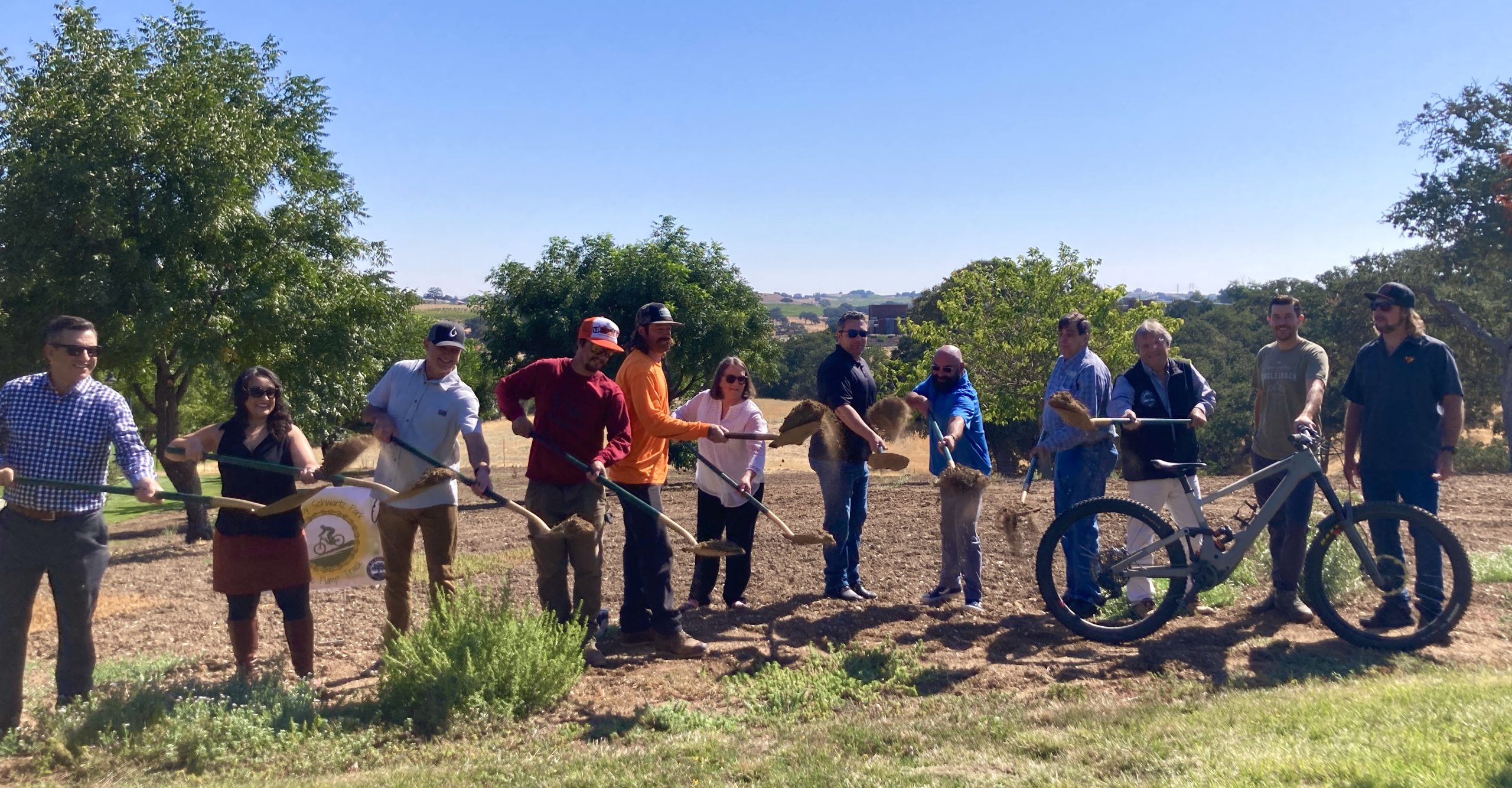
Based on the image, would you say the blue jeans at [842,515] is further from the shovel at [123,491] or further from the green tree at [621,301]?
the green tree at [621,301]

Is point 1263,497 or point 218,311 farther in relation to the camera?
point 218,311

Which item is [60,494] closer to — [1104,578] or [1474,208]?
[1104,578]

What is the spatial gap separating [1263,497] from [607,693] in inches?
167

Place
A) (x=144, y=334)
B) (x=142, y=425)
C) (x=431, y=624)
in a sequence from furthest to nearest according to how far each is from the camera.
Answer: (x=142, y=425) → (x=144, y=334) → (x=431, y=624)

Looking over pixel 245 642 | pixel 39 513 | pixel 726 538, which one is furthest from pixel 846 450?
pixel 39 513

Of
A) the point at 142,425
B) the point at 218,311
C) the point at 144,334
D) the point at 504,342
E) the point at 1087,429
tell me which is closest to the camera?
the point at 1087,429

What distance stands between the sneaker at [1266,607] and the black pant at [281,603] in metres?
5.73

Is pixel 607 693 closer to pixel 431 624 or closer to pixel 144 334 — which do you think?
pixel 431 624

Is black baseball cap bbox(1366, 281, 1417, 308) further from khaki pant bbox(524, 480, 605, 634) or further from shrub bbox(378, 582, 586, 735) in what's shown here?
shrub bbox(378, 582, 586, 735)

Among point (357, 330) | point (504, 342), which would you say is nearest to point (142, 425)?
point (504, 342)

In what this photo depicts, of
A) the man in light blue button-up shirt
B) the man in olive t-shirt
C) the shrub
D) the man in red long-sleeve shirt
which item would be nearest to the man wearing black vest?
the man in light blue button-up shirt

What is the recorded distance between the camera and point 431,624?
530cm

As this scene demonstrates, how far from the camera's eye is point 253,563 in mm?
5344

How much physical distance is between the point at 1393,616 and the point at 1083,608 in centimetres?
172
